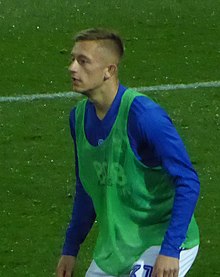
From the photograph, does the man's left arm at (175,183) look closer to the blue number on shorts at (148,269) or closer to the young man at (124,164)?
the young man at (124,164)

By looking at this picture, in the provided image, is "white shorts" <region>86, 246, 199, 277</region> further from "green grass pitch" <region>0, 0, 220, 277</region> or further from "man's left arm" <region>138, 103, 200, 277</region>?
"green grass pitch" <region>0, 0, 220, 277</region>

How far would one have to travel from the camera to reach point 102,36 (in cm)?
579

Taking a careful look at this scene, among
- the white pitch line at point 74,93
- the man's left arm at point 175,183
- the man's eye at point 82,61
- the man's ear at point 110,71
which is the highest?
the man's eye at point 82,61

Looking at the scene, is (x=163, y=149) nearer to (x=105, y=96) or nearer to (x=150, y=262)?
(x=105, y=96)

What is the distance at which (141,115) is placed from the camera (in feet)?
18.5

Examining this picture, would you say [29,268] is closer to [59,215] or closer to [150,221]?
[59,215]

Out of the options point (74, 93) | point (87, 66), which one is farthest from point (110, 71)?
point (74, 93)

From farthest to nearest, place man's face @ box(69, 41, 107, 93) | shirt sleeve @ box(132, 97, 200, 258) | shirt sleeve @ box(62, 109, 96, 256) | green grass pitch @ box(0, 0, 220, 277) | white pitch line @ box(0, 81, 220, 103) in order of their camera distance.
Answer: white pitch line @ box(0, 81, 220, 103), green grass pitch @ box(0, 0, 220, 277), shirt sleeve @ box(62, 109, 96, 256), man's face @ box(69, 41, 107, 93), shirt sleeve @ box(132, 97, 200, 258)

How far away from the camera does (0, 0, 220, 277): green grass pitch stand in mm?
9219

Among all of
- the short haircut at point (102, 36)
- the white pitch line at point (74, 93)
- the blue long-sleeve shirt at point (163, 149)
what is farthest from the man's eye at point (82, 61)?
the white pitch line at point (74, 93)

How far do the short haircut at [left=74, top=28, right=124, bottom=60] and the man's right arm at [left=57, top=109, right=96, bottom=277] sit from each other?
2.18 feet

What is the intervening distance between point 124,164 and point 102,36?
63cm

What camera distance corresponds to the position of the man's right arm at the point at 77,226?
20.2ft

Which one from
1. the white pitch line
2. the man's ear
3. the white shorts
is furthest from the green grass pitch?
the man's ear
